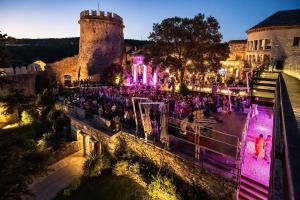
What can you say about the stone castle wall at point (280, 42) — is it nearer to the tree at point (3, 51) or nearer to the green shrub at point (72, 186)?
the green shrub at point (72, 186)

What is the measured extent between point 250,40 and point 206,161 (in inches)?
1081

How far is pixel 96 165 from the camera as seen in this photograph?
13695 millimetres

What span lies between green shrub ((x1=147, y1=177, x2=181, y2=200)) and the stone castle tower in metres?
25.5

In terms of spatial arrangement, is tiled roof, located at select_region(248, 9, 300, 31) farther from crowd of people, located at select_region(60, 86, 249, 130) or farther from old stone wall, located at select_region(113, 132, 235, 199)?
old stone wall, located at select_region(113, 132, 235, 199)

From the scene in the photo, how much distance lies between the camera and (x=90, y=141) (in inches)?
618

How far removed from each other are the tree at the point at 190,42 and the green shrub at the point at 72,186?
1476 cm

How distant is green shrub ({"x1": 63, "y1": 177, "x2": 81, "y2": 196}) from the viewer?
1251 cm

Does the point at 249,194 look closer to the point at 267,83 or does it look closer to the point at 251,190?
the point at 251,190

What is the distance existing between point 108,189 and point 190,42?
1633 centimetres

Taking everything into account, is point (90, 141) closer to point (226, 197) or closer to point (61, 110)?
point (61, 110)

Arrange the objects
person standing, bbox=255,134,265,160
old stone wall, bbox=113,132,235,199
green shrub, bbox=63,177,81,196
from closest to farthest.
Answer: old stone wall, bbox=113,132,235,199, person standing, bbox=255,134,265,160, green shrub, bbox=63,177,81,196

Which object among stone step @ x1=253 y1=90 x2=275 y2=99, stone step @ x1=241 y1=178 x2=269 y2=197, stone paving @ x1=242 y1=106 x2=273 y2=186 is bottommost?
stone step @ x1=241 y1=178 x2=269 y2=197

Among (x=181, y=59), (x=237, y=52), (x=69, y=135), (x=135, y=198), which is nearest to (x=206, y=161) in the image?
(x=135, y=198)

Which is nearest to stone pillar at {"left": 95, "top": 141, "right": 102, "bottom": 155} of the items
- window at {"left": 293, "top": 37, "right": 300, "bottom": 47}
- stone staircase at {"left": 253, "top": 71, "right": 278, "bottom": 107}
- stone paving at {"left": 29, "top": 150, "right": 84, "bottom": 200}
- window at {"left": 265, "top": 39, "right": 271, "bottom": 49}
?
stone paving at {"left": 29, "top": 150, "right": 84, "bottom": 200}
